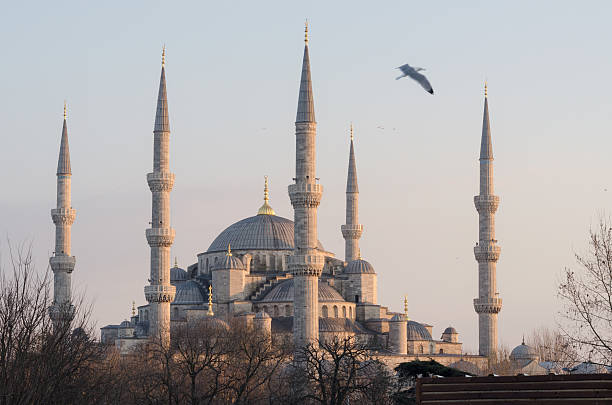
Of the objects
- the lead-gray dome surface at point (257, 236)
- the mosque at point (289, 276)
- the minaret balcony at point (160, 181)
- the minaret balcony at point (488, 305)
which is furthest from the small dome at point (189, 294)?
the minaret balcony at point (488, 305)

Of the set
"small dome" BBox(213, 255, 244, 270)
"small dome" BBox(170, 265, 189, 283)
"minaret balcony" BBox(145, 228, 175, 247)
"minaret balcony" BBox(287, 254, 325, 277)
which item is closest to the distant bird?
"minaret balcony" BBox(287, 254, 325, 277)

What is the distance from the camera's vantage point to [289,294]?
69188mm

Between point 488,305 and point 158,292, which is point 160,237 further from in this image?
point 488,305

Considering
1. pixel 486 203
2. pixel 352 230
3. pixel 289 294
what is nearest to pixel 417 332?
pixel 352 230

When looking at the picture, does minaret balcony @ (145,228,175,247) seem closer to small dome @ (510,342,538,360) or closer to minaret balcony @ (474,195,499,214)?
minaret balcony @ (474,195,499,214)

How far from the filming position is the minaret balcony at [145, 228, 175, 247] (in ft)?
200

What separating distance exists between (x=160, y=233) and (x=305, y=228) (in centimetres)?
862

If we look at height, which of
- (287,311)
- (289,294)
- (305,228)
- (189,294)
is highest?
(305,228)

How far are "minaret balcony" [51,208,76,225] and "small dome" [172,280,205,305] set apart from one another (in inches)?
338

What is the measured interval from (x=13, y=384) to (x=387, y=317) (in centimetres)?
5220

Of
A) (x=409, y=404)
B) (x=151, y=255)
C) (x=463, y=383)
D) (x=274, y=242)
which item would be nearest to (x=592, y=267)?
(x=463, y=383)

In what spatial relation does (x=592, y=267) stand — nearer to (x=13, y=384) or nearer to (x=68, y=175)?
(x=13, y=384)

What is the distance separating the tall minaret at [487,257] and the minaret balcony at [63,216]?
21135 mm

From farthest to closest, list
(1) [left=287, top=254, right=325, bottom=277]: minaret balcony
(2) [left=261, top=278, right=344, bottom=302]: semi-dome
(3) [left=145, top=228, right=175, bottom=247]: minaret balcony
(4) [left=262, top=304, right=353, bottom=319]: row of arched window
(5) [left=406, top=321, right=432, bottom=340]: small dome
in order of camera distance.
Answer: (5) [left=406, top=321, right=432, bottom=340]: small dome → (2) [left=261, top=278, right=344, bottom=302]: semi-dome → (4) [left=262, top=304, right=353, bottom=319]: row of arched window → (3) [left=145, top=228, right=175, bottom=247]: minaret balcony → (1) [left=287, top=254, right=325, bottom=277]: minaret balcony
